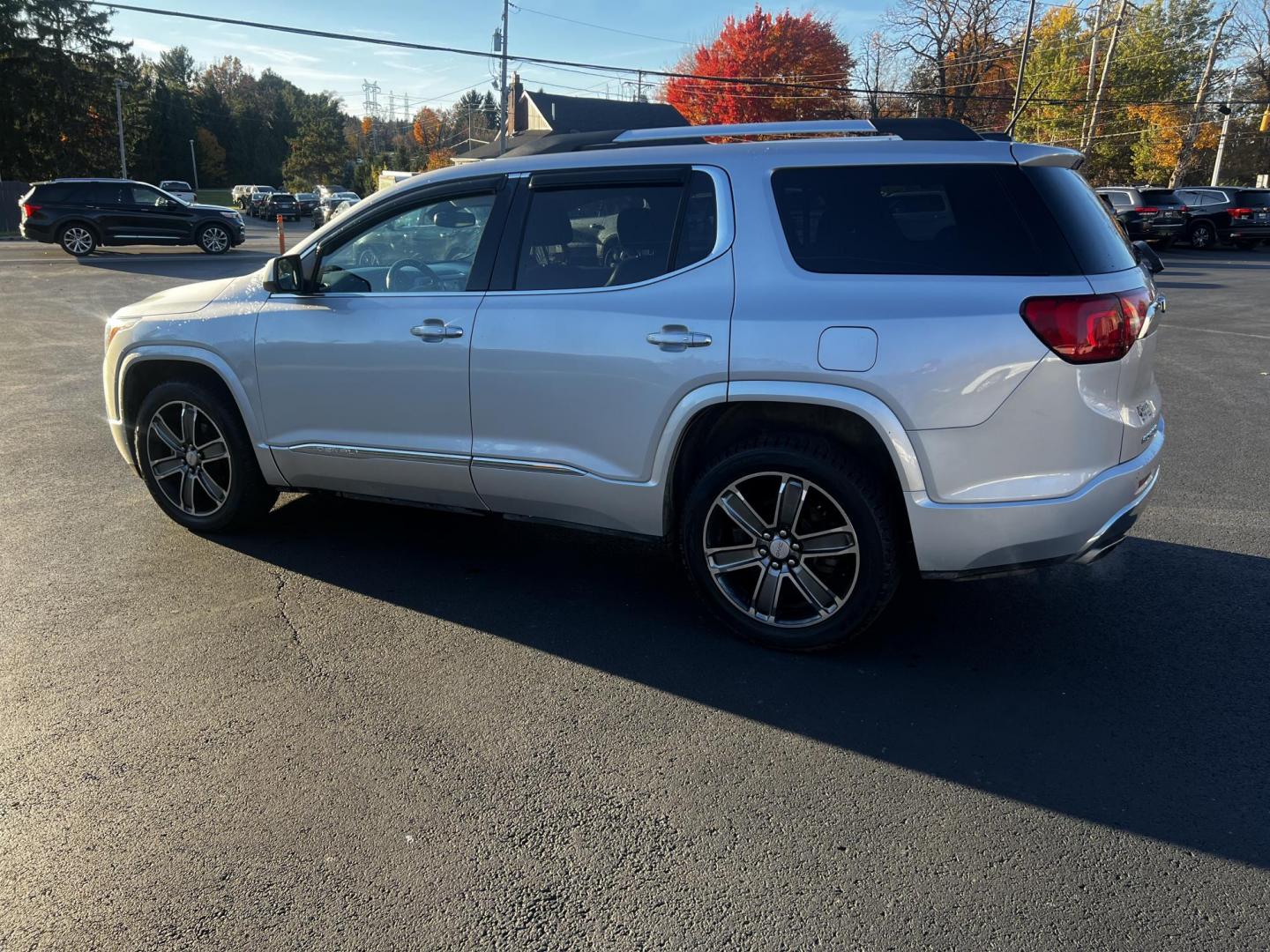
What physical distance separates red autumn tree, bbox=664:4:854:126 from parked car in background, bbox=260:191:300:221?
23.8 metres

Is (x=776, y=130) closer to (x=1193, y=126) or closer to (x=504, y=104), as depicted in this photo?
(x=504, y=104)

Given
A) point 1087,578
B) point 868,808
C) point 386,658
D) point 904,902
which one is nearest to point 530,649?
point 386,658

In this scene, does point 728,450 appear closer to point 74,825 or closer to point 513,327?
point 513,327

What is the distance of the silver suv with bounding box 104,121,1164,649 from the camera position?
10.9ft

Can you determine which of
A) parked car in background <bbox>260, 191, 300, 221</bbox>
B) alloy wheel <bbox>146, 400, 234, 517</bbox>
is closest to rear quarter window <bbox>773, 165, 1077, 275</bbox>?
alloy wheel <bbox>146, 400, 234, 517</bbox>

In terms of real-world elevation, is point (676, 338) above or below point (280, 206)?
above

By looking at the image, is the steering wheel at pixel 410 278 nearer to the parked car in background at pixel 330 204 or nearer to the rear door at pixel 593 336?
the rear door at pixel 593 336

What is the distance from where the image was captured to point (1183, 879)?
2529mm

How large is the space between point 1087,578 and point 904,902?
8.50 ft

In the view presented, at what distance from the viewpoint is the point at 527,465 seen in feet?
13.3

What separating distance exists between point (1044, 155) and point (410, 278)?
8.94 ft

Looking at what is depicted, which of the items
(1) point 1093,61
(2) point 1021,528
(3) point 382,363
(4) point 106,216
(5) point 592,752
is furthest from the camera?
(1) point 1093,61

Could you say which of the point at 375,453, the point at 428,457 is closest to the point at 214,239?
the point at 375,453

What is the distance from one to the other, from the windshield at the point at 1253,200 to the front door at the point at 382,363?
107 feet
